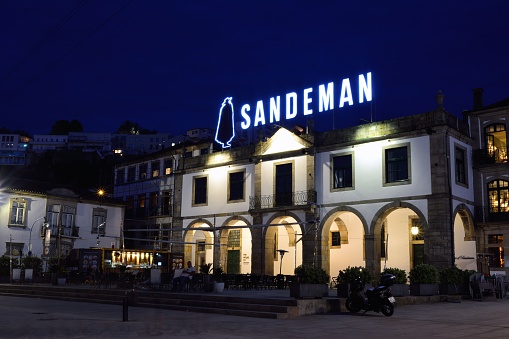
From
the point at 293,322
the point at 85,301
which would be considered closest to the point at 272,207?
the point at 85,301

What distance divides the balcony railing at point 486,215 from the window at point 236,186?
44.0 feet

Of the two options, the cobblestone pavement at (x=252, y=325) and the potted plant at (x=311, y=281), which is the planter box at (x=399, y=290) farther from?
the potted plant at (x=311, y=281)

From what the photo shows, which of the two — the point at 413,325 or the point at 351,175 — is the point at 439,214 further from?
the point at 413,325

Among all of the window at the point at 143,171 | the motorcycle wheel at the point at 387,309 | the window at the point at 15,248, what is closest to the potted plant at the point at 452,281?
the motorcycle wheel at the point at 387,309

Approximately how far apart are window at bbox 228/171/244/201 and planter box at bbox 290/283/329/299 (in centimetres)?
1745

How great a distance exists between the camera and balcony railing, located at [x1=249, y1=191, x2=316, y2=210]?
1169 inches

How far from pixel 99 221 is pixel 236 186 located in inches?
607

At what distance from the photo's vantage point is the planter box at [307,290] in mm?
15526

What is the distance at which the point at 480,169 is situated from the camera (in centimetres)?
2747

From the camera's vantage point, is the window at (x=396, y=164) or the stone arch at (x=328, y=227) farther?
the stone arch at (x=328, y=227)

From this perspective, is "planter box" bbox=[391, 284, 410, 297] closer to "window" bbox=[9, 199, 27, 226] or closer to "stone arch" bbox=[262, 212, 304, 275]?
"stone arch" bbox=[262, 212, 304, 275]

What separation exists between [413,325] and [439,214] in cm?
1330

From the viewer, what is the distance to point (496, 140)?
27938 millimetres

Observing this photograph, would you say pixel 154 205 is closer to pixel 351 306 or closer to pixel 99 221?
pixel 99 221
